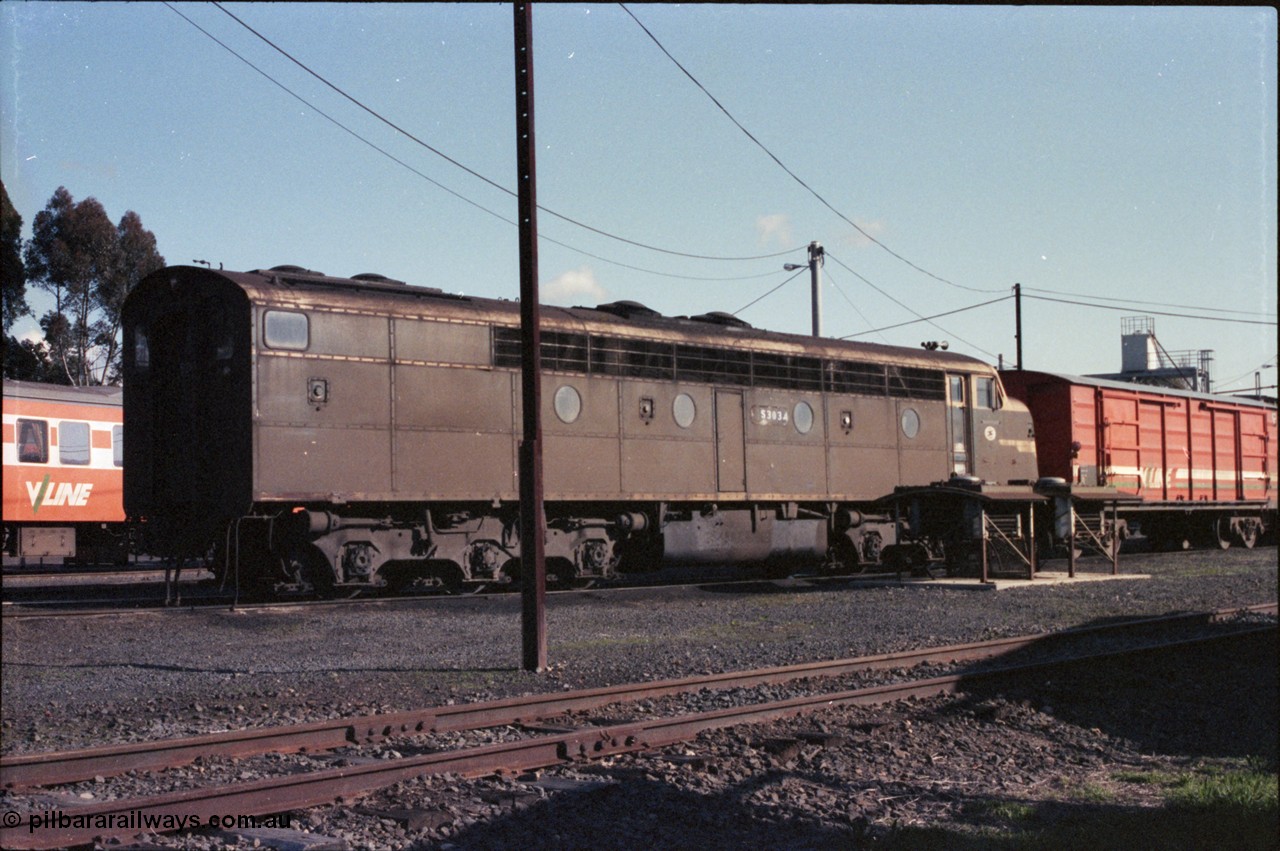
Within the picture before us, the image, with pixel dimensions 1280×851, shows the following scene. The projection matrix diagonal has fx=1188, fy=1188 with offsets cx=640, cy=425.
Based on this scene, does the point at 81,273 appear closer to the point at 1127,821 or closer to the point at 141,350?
the point at 141,350

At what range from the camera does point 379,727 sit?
7.50 m

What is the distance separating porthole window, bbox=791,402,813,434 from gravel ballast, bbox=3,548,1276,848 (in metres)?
3.66

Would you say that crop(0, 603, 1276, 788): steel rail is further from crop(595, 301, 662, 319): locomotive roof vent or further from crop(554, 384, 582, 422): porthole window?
crop(595, 301, 662, 319): locomotive roof vent

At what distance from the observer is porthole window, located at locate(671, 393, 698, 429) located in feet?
60.1

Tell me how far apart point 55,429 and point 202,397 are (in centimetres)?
1148

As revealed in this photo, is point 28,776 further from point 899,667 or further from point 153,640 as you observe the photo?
point 899,667

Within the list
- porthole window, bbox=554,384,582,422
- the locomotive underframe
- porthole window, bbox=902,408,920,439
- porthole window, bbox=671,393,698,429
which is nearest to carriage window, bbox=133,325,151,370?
the locomotive underframe

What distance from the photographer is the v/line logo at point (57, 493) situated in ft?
77.8

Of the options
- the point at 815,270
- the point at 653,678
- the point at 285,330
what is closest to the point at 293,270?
the point at 285,330

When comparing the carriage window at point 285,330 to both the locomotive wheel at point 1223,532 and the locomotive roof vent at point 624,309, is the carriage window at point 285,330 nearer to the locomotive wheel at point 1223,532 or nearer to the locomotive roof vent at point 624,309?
the locomotive roof vent at point 624,309

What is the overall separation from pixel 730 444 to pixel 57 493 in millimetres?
14269

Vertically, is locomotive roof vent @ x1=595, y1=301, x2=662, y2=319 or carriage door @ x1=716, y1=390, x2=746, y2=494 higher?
locomotive roof vent @ x1=595, y1=301, x2=662, y2=319

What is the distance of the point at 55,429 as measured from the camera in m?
24.5

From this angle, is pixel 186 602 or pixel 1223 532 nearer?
pixel 186 602
